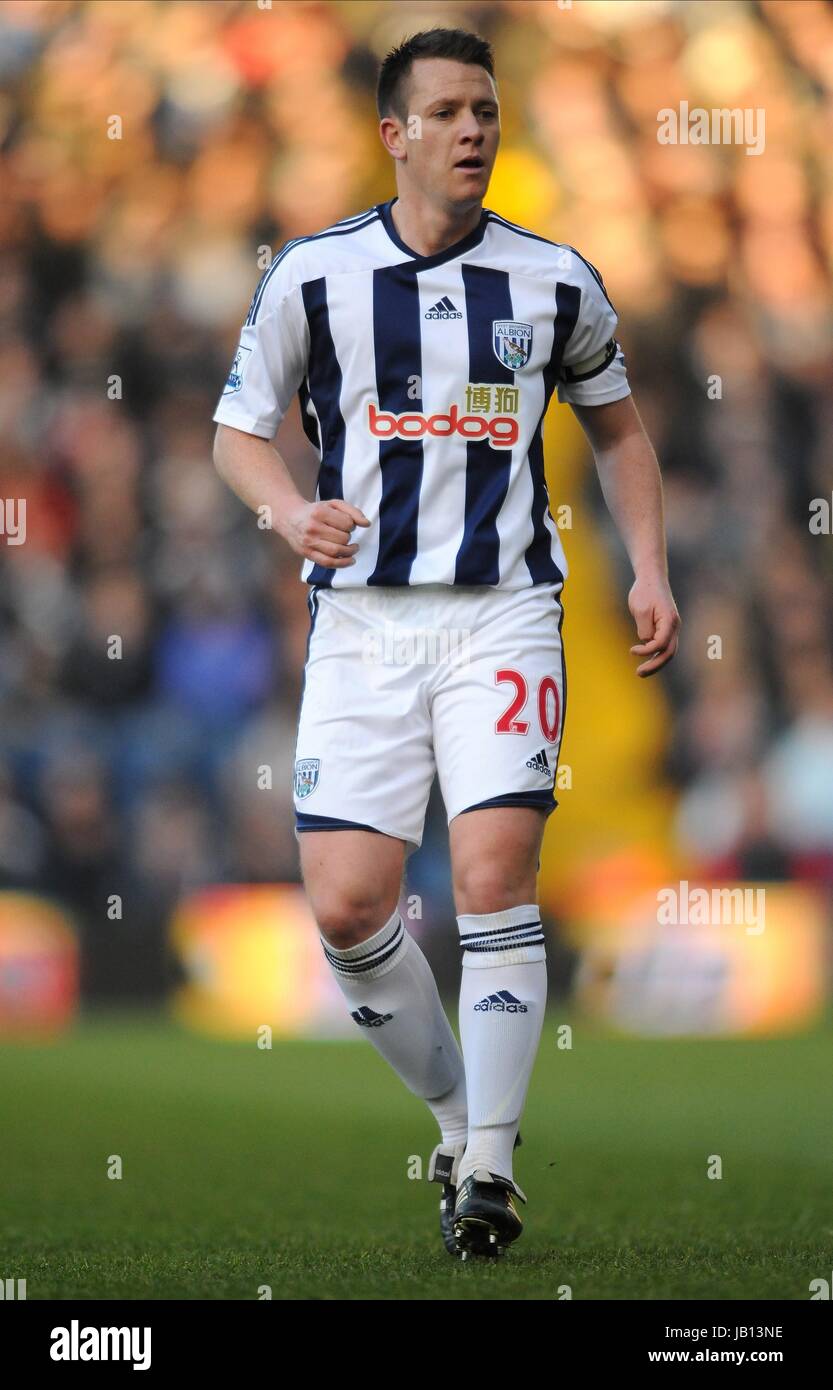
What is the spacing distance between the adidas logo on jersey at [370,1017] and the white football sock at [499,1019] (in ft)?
0.88

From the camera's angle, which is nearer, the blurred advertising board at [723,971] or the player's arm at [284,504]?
the player's arm at [284,504]

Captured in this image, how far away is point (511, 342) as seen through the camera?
387 cm

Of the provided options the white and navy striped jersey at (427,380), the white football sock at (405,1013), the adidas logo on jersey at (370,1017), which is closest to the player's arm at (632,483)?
the white and navy striped jersey at (427,380)

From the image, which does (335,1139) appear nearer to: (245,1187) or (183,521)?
(245,1187)

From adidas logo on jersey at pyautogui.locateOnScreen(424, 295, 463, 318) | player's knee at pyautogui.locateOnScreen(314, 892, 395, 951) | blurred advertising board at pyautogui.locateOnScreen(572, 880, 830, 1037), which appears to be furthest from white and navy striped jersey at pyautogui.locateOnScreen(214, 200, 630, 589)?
blurred advertising board at pyautogui.locateOnScreen(572, 880, 830, 1037)

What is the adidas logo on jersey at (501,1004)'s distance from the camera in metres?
3.64

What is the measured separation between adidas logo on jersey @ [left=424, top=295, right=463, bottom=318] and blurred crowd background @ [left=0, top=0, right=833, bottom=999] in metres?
5.50

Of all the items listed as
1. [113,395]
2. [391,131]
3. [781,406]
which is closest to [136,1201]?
[391,131]

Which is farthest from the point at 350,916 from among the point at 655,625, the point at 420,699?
the point at 655,625

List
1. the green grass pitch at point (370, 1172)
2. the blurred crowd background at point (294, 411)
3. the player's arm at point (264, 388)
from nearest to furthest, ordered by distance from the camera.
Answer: the green grass pitch at point (370, 1172) < the player's arm at point (264, 388) < the blurred crowd background at point (294, 411)

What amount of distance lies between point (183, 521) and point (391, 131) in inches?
282

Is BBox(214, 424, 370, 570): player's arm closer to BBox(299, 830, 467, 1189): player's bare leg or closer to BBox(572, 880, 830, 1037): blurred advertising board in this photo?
BBox(299, 830, 467, 1189): player's bare leg

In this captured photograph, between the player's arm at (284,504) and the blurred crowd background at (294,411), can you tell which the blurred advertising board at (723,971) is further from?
the player's arm at (284,504)

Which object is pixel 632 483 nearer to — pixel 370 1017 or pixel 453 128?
pixel 453 128
